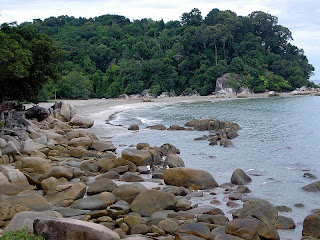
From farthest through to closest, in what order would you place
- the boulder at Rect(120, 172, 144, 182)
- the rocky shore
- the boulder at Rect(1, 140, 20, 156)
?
the boulder at Rect(1, 140, 20, 156) < the boulder at Rect(120, 172, 144, 182) < the rocky shore

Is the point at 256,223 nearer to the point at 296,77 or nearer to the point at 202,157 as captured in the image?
the point at 202,157

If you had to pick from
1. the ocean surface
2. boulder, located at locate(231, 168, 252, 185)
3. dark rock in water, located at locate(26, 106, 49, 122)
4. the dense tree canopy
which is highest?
the dense tree canopy

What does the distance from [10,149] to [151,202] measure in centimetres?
923

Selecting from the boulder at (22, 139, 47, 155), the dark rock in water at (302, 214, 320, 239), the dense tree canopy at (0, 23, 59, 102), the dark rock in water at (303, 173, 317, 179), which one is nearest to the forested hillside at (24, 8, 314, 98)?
the dense tree canopy at (0, 23, 59, 102)

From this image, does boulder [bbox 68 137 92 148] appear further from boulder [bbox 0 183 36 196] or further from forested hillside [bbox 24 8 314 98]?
forested hillside [bbox 24 8 314 98]

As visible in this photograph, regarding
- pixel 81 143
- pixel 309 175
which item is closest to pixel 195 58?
pixel 81 143

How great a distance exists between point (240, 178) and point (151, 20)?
399 feet

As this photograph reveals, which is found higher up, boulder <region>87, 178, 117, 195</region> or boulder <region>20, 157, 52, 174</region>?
boulder <region>20, 157, 52, 174</region>

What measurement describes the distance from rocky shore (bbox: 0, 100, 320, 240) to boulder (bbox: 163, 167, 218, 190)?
0.04 meters

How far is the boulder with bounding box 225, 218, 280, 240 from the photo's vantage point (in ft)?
29.1

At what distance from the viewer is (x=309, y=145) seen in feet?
79.7

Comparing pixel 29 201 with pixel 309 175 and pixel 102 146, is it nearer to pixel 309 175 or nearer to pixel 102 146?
pixel 102 146

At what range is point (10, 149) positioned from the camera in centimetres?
1717

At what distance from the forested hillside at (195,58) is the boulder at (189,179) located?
218ft
